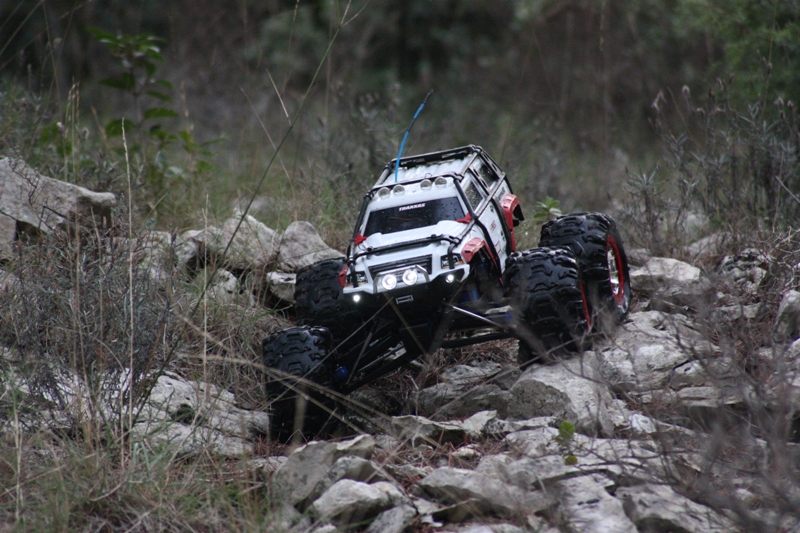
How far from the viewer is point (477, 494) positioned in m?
2.91

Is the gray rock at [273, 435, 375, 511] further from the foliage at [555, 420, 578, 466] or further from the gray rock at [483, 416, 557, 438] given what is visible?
the foliage at [555, 420, 578, 466]

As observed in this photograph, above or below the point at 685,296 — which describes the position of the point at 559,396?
below

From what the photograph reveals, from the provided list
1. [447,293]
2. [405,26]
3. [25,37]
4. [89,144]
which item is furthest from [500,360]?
[25,37]

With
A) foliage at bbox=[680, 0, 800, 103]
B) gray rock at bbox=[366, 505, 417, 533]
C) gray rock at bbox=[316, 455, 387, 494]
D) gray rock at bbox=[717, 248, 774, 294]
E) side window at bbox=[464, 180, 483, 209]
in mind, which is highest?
foliage at bbox=[680, 0, 800, 103]

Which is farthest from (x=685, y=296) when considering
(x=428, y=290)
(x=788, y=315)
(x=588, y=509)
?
(x=588, y=509)

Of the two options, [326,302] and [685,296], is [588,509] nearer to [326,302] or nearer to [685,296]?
[685,296]

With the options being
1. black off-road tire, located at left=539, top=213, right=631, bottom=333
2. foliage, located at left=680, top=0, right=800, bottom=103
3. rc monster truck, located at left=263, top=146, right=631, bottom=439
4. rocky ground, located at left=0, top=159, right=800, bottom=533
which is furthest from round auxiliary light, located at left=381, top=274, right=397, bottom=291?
foliage, located at left=680, top=0, right=800, bottom=103

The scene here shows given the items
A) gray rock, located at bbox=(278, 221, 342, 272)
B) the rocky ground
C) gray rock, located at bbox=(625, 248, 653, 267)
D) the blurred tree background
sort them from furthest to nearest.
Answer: the blurred tree background < gray rock, located at bbox=(625, 248, 653, 267) < gray rock, located at bbox=(278, 221, 342, 272) < the rocky ground

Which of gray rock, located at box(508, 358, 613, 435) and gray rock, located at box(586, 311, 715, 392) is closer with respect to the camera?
gray rock, located at box(508, 358, 613, 435)

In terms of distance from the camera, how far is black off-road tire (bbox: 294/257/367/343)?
4.24m

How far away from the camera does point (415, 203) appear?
4.09m

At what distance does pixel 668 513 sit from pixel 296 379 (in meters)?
1.69

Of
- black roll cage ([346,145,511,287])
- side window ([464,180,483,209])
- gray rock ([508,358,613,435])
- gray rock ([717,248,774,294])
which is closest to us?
gray rock ([508,358,613,435])

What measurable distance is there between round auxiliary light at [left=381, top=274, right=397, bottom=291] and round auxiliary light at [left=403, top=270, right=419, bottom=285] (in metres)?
0.05
